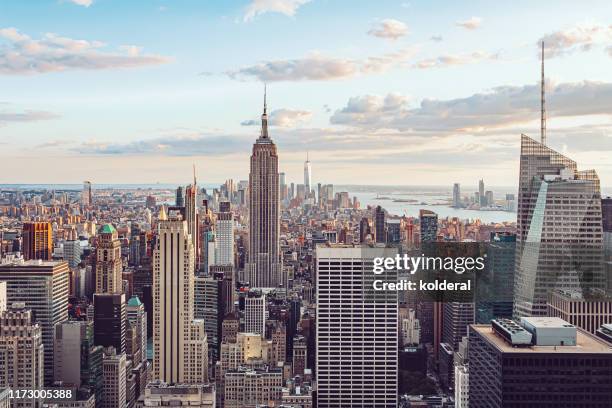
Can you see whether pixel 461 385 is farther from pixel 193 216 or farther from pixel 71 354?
pixel 193 216

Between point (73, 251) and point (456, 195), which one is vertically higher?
point (456, 195)

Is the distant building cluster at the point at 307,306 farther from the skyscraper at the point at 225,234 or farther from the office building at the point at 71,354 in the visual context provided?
the skyscraper at the point at 225,234

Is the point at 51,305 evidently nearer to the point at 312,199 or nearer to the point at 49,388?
the point at 49,388

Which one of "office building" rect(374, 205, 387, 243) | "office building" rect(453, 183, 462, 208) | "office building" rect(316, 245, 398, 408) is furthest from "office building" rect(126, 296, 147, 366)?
"office building" rect(453, 183, 462, 208)

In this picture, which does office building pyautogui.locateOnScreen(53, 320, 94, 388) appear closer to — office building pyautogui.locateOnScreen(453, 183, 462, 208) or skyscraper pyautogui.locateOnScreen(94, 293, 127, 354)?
skyscraper pyautogui.locateOnScreen(94, 293, 127, 354)

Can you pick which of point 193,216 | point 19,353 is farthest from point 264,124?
point 19,353
